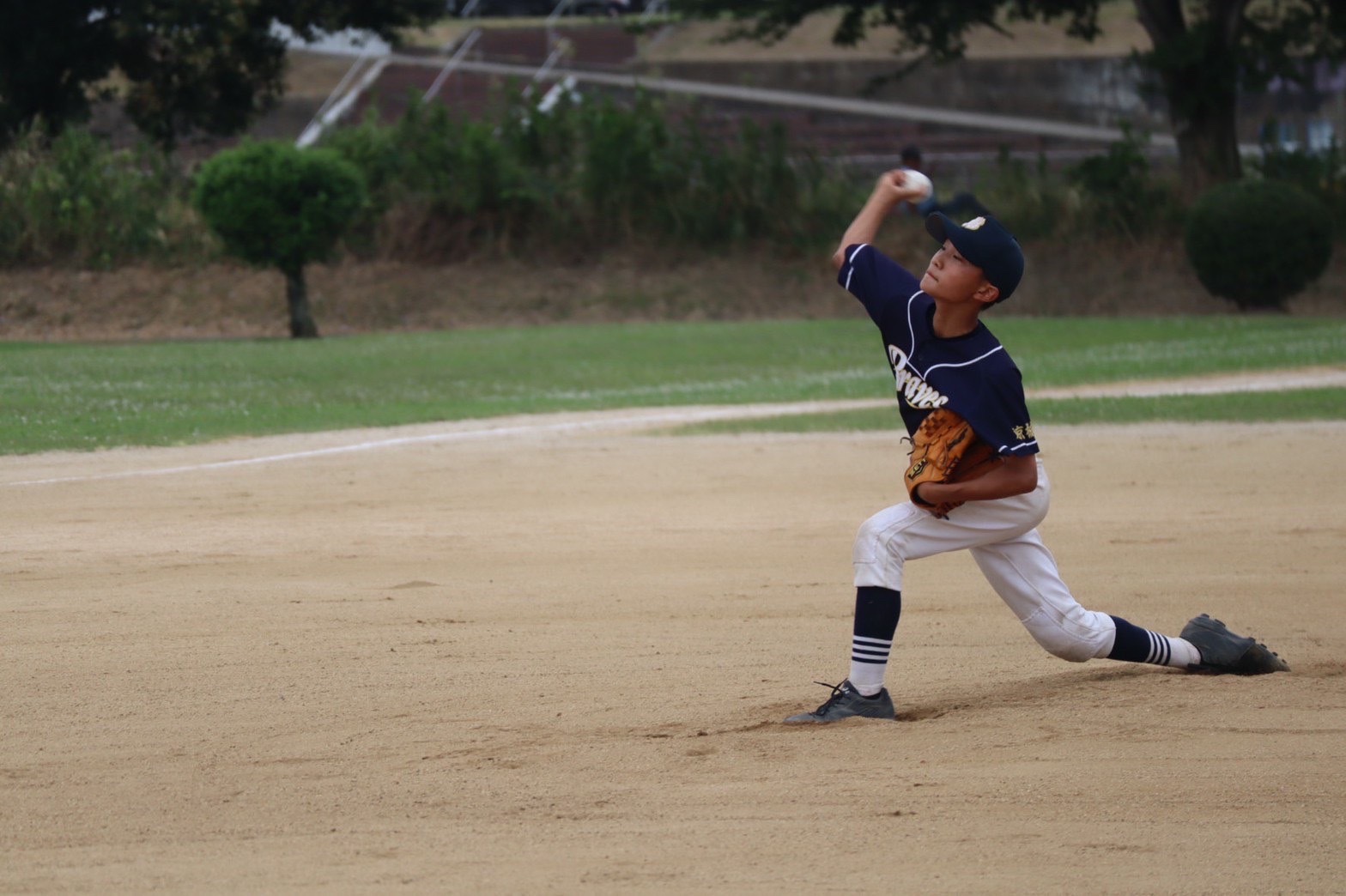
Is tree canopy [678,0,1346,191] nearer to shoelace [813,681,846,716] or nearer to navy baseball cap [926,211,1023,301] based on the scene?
navy baseball cap [926,211,1023,301]

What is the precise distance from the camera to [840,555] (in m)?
8.30

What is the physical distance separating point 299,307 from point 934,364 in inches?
813

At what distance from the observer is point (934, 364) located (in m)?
4.86

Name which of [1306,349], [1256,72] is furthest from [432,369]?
[1256,72]

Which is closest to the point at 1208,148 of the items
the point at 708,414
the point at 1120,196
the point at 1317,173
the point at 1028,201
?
the point at 1120,196

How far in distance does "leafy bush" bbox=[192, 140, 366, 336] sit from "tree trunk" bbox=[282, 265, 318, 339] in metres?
0.82

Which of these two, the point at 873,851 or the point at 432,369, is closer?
the point at 873,851

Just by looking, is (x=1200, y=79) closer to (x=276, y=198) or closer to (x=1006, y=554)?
(x=276, y=198)

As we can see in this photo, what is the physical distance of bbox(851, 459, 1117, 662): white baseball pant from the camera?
493 centimetres

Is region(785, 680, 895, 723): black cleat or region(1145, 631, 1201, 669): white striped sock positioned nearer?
region(785, 680, 895, 723): black cleat

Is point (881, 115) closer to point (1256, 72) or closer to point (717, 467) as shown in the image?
point (1256, 72)

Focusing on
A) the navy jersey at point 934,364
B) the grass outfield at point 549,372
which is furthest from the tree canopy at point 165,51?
the navy jersey at point 934,364

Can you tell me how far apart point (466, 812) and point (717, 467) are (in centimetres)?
755

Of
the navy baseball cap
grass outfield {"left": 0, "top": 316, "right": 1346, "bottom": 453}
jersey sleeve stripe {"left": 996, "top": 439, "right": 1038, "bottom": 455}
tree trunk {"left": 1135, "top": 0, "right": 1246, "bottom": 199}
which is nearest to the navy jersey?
jersey sleeve stripe {"left": 996, "top": 439, "right": 1038, "bottom": 455}
